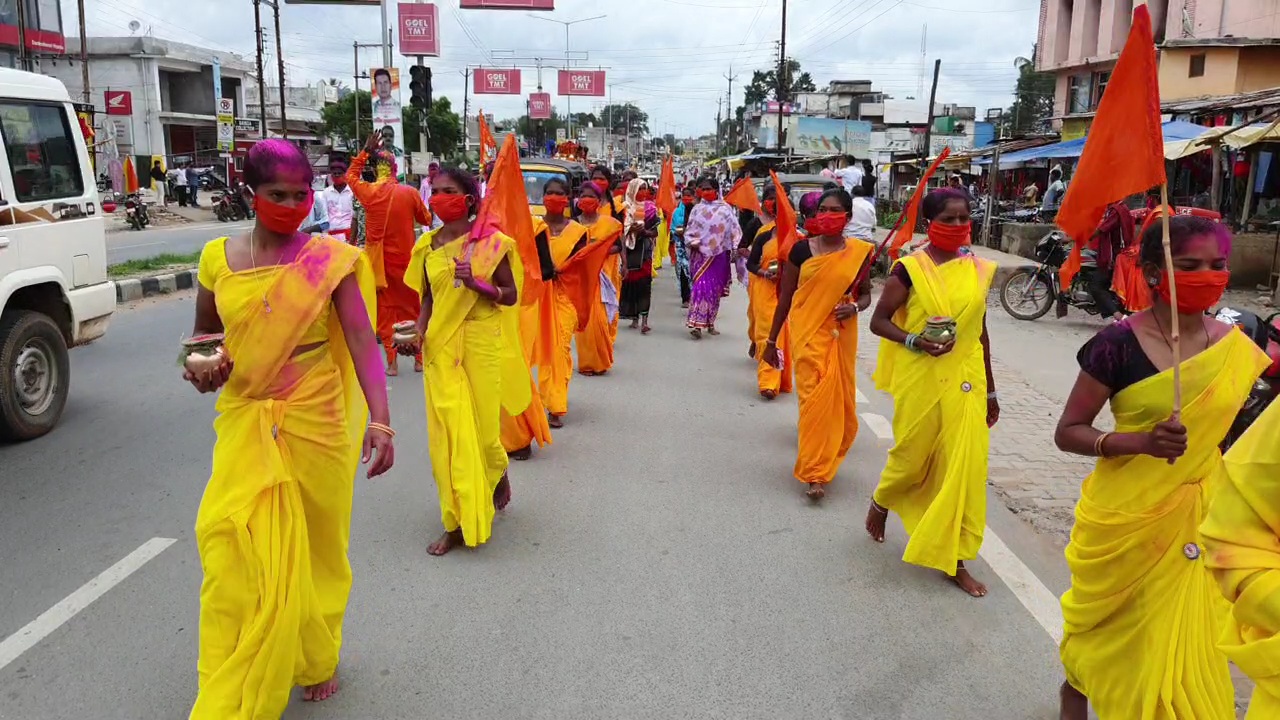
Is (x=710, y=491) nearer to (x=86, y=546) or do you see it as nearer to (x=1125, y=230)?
(x=86, y=546)

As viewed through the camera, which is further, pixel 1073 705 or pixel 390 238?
pixel 390 238

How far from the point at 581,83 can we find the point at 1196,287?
41.9 meters

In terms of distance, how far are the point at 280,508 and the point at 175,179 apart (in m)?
33.2

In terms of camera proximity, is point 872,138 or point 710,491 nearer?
point 710,491

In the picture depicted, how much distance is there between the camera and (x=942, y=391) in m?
4.16

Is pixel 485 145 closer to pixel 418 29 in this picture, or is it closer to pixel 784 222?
pixel 784 222

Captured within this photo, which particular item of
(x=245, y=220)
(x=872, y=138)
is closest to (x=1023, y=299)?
(x=245, y=220)

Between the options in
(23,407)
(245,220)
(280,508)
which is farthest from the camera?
(245,220)

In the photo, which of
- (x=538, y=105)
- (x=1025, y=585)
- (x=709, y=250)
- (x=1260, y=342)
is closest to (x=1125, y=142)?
(x=1260, y=342)

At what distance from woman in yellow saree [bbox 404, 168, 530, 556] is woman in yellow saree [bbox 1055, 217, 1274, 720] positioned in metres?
2.56

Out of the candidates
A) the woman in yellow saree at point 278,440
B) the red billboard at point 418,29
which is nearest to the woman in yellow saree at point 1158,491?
the woman in yellow saree at point 278,440

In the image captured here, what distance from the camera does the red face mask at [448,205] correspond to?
15.2 feet

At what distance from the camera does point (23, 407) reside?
20.4ft

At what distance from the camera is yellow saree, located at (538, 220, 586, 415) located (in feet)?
23.6
